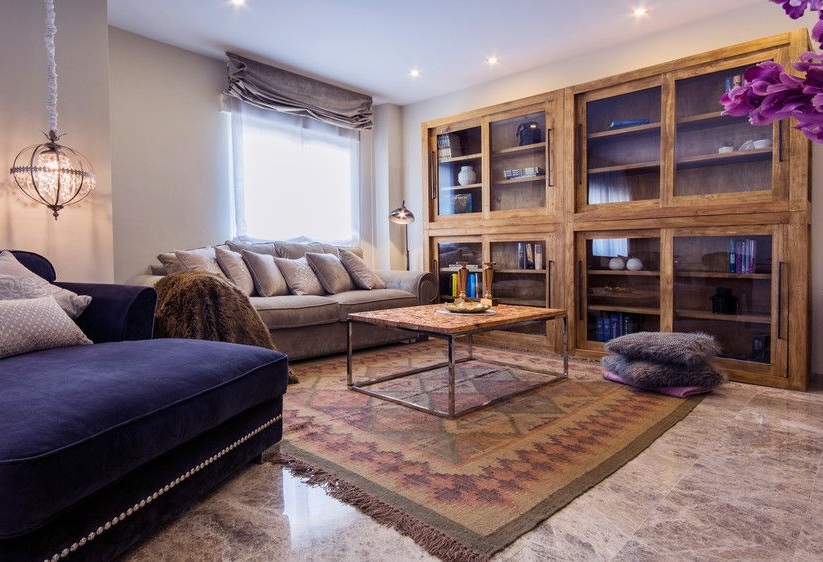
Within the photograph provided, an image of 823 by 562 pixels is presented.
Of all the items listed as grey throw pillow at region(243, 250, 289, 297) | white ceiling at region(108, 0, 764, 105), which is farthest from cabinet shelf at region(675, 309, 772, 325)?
grey throw pillow at region(243, 250, 289, 297)

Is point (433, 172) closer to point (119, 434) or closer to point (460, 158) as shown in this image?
point (460, 158)

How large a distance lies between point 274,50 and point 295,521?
347 cm

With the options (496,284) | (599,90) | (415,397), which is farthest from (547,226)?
(415,397)

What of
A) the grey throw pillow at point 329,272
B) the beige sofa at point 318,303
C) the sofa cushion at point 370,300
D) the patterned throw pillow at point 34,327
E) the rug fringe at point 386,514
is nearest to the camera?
the rug fringe at point 386,514

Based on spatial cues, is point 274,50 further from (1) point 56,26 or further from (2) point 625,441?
(2) point 625,441

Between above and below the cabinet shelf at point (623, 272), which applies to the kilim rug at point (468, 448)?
below

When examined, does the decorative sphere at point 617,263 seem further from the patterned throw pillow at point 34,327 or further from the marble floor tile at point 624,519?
the patterned throw pillow at point 34,327

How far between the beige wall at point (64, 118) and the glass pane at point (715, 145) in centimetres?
345

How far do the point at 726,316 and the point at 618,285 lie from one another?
677 millimetres

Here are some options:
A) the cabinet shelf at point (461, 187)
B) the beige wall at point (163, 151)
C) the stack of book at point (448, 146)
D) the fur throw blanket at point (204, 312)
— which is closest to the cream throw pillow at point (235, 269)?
the beige wall at point (163, 151)

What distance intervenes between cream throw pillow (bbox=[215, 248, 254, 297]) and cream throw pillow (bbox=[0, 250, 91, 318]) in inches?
56.7

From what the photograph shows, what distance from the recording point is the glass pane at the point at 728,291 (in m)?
2.86

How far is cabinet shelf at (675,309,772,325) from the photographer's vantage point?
2867 mm

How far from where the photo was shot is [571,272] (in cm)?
362
